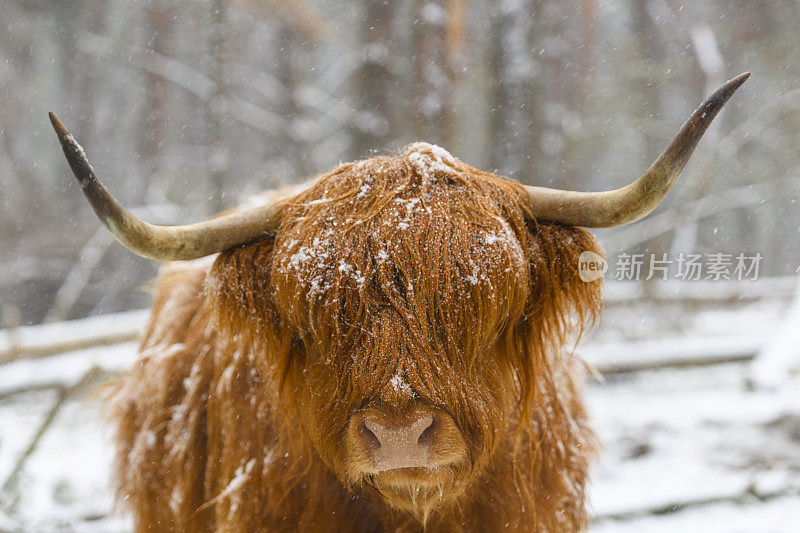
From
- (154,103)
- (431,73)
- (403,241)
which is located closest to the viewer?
(403,241)

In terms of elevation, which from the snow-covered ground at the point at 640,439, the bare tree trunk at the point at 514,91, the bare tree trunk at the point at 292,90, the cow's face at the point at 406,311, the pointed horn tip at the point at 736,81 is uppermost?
the bare tree trunk at the point at 292,90

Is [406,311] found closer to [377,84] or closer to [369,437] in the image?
[369,437]

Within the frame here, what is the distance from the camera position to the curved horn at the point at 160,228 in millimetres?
1542

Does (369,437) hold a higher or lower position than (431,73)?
lower

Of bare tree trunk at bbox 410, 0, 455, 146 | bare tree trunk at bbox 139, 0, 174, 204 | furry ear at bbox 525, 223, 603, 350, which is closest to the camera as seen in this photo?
furry ear at bbox 525, 223, 603, 350

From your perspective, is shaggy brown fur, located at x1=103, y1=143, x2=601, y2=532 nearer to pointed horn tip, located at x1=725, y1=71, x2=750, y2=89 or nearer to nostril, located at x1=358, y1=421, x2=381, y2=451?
nostril, located at x1=358, y1=421, x2=381, y2=451

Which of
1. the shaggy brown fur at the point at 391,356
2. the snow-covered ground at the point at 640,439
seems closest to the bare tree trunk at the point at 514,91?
the snow-covered ground at the point at 640,439

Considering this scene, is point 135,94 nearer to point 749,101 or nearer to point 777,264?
point 749,101

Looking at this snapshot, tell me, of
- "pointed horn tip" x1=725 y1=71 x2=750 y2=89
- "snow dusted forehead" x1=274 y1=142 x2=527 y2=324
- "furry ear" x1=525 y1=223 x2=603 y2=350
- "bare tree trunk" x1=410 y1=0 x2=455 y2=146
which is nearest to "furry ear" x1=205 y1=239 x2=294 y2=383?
"snow dusted forehead" x1=274 y1=142 x2=527 y2=324

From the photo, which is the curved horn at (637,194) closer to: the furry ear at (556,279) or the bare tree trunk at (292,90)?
the furry ear at (556,279)

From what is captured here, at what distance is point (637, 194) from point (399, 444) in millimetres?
907

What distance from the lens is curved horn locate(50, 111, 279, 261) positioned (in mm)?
1542

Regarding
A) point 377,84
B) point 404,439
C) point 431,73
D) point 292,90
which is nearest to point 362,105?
point 377,84

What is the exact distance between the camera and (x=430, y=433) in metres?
1.71
